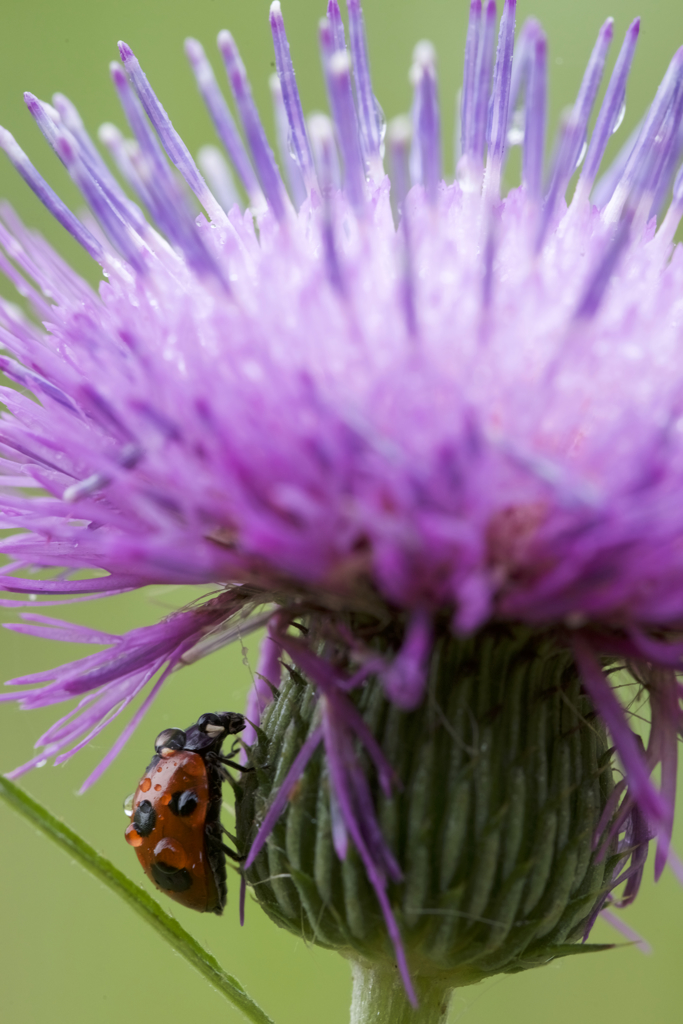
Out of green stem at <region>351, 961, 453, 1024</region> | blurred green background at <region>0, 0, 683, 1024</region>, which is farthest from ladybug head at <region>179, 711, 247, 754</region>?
blurred green background at <region>0, 0, 683, 1024</region>

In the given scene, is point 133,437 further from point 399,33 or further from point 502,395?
point 399,33

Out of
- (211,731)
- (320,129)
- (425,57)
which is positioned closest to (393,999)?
(211,731)

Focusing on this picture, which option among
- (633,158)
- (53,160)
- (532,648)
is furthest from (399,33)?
(532,648)

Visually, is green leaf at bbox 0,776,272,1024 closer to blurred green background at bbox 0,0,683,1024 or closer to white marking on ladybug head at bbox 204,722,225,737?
white marking on ladybug head at bbox 204,722,225,737

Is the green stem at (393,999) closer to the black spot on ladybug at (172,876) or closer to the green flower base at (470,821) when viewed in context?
the green flower base at (470,821)

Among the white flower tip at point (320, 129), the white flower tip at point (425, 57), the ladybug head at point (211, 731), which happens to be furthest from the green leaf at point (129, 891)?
the white flower tip at point (425, 57)

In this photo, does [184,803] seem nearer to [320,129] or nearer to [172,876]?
[172,876]
